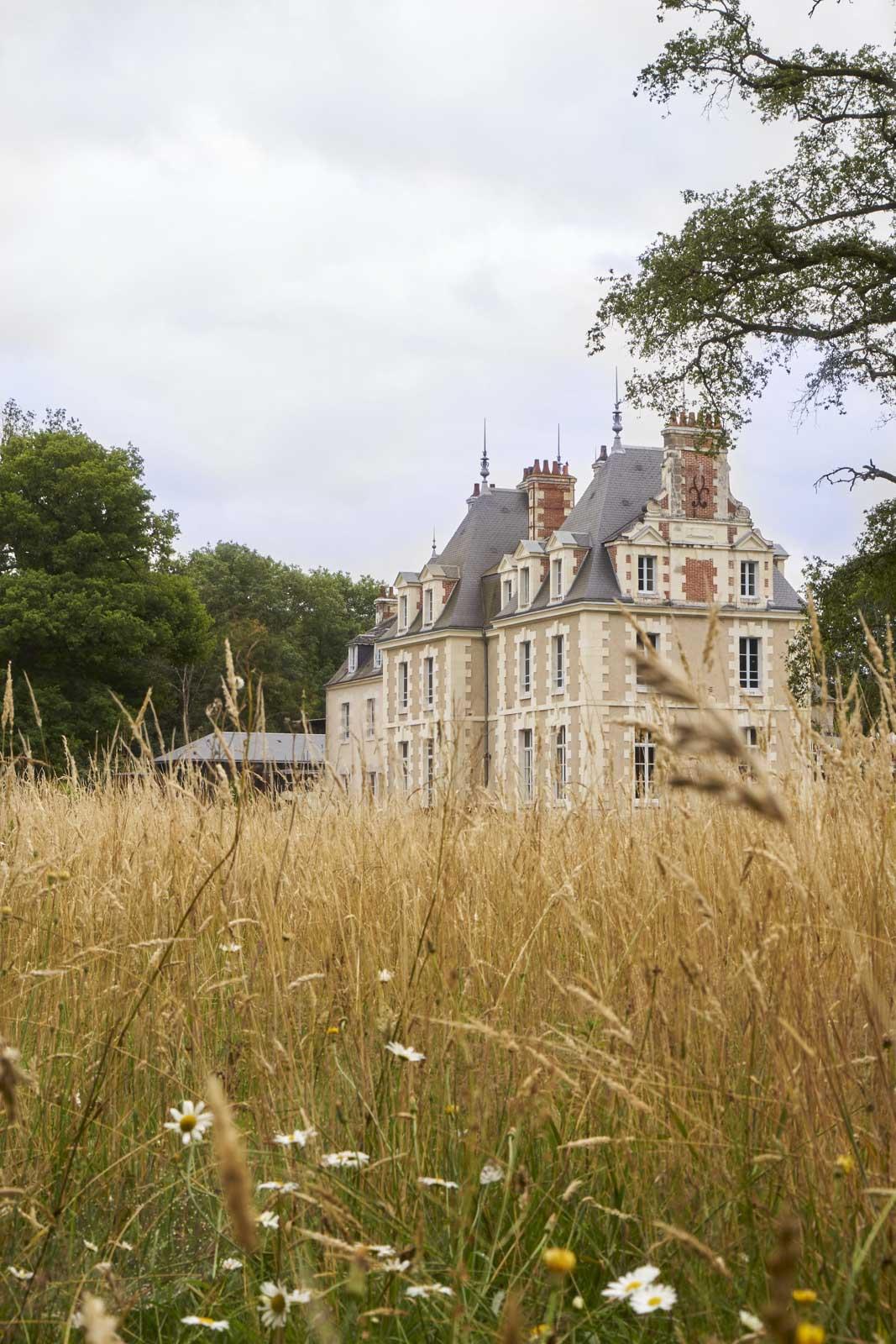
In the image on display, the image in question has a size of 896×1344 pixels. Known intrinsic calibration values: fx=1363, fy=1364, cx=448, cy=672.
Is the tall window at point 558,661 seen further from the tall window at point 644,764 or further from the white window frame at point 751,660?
the tall window at point 644,764

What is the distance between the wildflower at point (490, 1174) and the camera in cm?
217

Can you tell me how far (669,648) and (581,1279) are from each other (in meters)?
40.5

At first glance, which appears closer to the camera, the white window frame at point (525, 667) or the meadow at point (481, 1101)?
the meadow at point (481, 1101)

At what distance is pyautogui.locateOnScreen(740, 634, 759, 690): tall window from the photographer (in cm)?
4369

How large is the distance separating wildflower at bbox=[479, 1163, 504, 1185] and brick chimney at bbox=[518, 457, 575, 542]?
4563cm

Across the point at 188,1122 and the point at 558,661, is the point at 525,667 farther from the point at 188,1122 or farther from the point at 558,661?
the point at 188,1122

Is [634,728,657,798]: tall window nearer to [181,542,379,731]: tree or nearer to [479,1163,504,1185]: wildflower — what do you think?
[479,1163,504,1185]: wildflower

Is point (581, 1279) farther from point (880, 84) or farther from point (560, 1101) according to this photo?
point (880, 84)

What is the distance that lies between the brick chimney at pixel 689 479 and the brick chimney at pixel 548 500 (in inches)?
207

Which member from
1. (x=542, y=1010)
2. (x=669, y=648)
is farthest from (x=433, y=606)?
(x=542, y=1010)

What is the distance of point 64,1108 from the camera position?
2.65 m

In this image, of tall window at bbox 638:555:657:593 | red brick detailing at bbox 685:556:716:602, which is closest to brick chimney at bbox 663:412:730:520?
red brick detailing at bbox 685:556:716:602

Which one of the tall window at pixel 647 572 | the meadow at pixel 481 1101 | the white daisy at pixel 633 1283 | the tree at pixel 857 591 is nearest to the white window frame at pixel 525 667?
the tall window at pixel 647 572

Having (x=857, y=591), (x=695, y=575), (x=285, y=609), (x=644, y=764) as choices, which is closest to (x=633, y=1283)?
(x=644, y=764)
